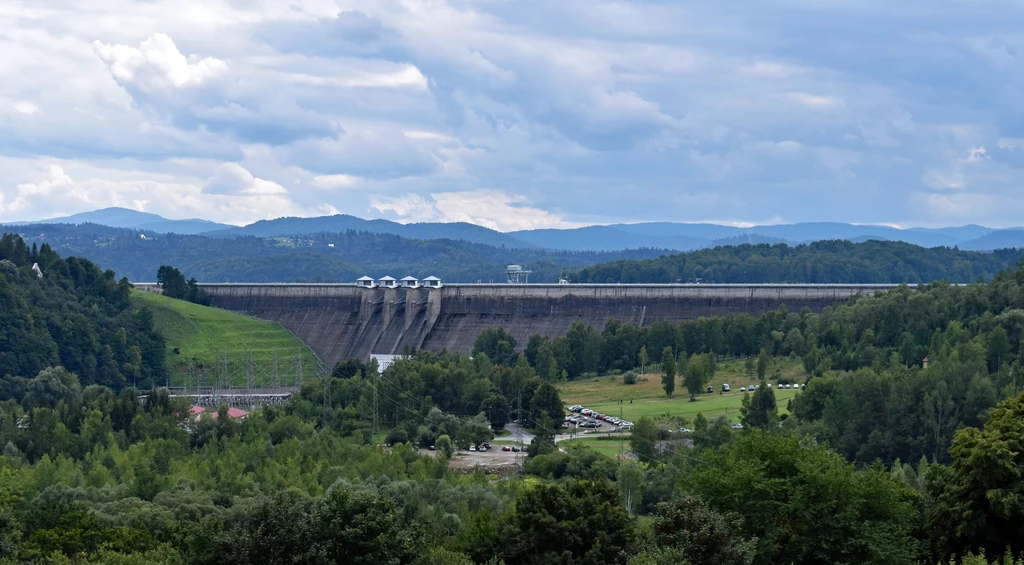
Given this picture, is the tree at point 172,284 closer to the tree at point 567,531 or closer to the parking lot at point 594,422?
the parking lot at point 594,422

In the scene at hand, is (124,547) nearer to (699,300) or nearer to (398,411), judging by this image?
(398,411)

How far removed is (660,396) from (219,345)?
5928 centimetres

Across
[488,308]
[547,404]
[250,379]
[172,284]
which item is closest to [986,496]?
[547,404]

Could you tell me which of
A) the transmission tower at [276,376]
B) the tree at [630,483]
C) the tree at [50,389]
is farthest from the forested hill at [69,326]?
the tree at [630,483]

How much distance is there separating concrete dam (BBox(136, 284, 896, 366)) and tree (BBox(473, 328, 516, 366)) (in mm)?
4791

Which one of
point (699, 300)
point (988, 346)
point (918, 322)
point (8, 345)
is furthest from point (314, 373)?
point (988, 346)

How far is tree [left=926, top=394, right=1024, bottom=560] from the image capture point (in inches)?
1699

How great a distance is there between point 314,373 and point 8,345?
1180 inches

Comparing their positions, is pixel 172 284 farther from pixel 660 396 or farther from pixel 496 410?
pixel 660 396

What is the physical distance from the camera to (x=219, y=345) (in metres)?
156

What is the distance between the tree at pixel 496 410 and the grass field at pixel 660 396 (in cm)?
768

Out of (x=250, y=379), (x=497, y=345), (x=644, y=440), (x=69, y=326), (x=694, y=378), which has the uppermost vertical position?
(x=69, y=326)

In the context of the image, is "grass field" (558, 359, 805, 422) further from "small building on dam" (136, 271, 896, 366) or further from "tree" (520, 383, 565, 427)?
"small building on dam" (136, 271, 896, 366)

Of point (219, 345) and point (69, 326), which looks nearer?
point (69, 326)
